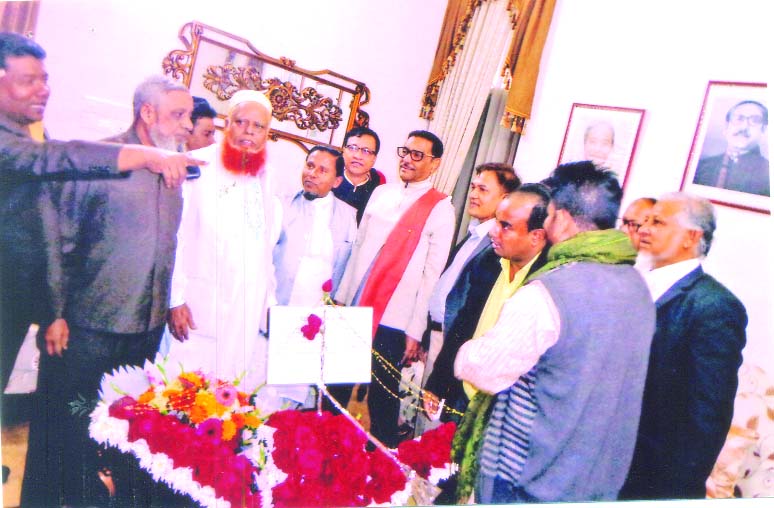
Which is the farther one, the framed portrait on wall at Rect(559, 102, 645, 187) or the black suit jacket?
the framed portrait on wall at Rect(559, 102, 645, 187)

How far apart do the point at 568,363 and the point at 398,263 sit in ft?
1.97

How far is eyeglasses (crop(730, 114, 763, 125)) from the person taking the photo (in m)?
1.89

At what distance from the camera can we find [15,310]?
1520 mm

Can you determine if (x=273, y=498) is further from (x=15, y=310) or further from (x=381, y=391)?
(x=15, y=310)

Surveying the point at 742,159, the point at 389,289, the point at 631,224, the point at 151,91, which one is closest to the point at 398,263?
the point at 389,289

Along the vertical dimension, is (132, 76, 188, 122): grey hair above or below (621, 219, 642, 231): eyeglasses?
above

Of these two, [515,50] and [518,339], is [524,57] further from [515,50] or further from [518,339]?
[518,339]

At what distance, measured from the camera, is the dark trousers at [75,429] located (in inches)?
61.5

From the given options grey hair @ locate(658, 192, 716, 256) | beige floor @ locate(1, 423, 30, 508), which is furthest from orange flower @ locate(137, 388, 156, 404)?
grey hair @ locate(658, 192, 716, 256)

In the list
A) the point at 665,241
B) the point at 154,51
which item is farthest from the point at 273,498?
the point at 665,241

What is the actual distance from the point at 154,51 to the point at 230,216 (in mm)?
489

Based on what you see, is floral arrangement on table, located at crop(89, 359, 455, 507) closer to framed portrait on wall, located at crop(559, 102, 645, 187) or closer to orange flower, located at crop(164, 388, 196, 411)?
orange flower, located at crop(164, 388, 196, 411)

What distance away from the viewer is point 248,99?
1.63 metres

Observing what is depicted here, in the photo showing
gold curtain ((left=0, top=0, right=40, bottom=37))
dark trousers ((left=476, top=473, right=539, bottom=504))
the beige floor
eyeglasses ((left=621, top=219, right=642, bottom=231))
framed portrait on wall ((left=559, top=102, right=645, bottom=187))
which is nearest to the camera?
gold curtain ((left=0, top=0, right=40, bottom=37))
